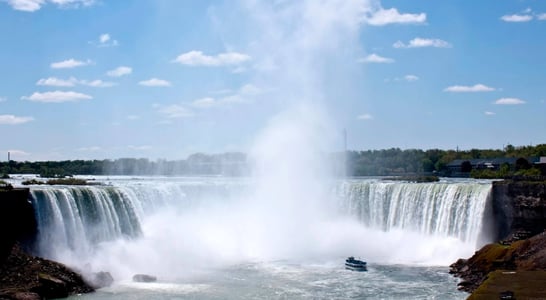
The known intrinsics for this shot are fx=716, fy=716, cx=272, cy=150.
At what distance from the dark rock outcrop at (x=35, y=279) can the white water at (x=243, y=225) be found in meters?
2.58

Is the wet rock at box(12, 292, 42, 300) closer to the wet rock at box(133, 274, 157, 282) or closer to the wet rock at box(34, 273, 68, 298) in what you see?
the wet rock at box(34, 273, 68, 298)

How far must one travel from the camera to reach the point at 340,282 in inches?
1385

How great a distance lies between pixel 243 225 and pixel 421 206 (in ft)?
43.1

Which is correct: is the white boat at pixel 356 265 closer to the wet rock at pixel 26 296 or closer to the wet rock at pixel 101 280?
the wet rock at pixel 101 280

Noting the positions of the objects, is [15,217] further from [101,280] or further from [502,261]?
[502,261]

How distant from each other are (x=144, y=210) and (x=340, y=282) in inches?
704

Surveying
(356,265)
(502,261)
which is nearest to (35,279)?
(356,265)

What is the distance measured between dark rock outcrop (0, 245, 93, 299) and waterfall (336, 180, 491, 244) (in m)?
23.8

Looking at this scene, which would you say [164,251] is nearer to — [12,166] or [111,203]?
[111,203]

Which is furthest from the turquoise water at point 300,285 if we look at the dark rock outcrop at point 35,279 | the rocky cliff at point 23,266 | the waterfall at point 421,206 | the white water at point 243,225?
the waterfall at point 421,206

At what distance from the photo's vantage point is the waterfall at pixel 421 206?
1766 inches

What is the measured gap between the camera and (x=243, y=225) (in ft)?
174

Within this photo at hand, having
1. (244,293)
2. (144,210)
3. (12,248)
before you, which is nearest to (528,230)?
(244,293)

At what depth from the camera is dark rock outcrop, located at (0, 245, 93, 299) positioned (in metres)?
30.7
